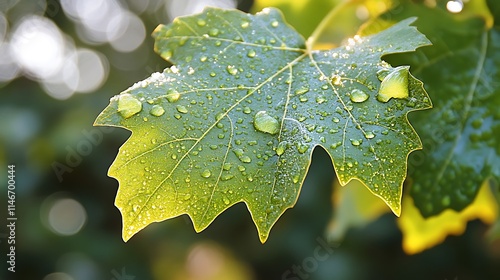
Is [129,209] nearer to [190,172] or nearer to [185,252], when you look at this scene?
[190,172]

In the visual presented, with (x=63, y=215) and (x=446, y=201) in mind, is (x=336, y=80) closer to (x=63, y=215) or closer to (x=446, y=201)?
(x=446, y=201)

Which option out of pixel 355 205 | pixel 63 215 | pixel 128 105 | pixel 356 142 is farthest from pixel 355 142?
pixel 63 215

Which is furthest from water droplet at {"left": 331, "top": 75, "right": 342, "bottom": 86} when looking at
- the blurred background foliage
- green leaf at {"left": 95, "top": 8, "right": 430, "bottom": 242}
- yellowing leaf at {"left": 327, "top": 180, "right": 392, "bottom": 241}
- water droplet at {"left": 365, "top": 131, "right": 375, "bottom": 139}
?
the blurred background foliage

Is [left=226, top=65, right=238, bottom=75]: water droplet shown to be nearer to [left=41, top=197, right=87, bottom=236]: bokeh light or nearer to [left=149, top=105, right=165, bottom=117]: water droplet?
[left=149, top=105, right=165, bottom=117]: water droplet

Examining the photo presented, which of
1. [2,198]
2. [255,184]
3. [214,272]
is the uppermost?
[255,184]

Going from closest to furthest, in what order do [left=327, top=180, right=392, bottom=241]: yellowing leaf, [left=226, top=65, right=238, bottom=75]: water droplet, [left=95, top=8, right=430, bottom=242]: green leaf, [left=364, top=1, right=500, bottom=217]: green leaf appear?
[left=95, top=8, right=430, bottom=242]: green leaf
[left=226, top=65, right=238, bottom=75]: water droplet
[left=364, top=1, right=500, bottom=217]: green leaf
[left=327, top=180, right=392, bottom=241]: yellowing leaf

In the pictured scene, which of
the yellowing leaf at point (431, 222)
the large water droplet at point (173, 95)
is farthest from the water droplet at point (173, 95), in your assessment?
the yellowing leaf at point (431, 222)

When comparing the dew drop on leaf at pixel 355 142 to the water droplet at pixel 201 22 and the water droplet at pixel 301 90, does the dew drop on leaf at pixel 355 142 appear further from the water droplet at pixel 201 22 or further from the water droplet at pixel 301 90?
the water droplet at pixel 201 22

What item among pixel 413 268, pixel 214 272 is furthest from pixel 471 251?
pixel 214 272
